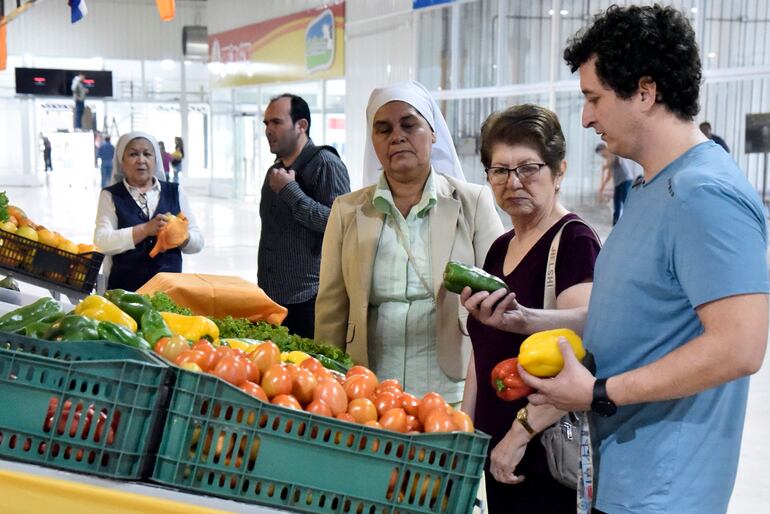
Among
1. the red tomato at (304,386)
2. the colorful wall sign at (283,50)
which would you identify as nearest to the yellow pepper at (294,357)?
the red tomato at (304,386)

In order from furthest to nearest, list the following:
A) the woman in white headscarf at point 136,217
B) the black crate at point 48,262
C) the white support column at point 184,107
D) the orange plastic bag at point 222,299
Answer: the white support column at point 184,107, the woman in white headscarf at point 136,217, the black crate at point 48,262, the orange plastic bag at point 222,299

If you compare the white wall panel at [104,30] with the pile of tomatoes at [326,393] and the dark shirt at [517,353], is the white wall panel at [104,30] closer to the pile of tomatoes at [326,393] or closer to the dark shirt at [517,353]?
the dark shirt at [517,353]

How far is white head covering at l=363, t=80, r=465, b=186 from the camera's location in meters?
3.04

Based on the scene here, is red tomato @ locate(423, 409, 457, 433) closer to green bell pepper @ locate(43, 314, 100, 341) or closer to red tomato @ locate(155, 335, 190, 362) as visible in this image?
red tomato @ locate(155, 335, 190, 362)

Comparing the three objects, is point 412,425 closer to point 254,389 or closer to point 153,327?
point 254,389

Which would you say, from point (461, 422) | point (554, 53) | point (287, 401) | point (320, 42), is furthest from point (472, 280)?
point (320, 42)

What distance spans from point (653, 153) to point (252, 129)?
23.3 meters

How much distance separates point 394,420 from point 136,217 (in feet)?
11.4

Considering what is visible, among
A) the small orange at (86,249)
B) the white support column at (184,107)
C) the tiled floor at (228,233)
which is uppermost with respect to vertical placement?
the white support column at (184,107)

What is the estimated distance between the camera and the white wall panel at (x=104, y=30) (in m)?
29.7

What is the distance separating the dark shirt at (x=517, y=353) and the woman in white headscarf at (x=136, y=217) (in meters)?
2.67

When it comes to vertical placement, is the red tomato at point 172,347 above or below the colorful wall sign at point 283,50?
below

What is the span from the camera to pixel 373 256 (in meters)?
2.99

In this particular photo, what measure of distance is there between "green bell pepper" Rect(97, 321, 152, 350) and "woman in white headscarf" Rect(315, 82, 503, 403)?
37.0 inches
